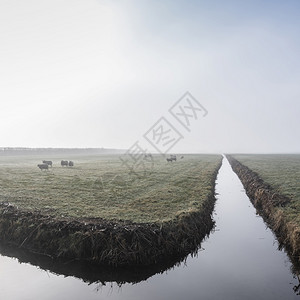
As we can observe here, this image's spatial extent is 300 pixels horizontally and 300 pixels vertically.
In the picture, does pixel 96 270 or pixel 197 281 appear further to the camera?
pixel 96 270

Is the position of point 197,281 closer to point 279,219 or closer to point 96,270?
point 96,270

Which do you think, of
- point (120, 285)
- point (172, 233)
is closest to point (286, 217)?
point (172, 233)

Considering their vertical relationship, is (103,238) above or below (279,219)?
below

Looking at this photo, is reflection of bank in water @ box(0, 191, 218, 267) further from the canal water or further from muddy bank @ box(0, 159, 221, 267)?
the canal water

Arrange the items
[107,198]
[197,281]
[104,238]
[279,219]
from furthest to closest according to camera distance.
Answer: [107,198] → [279,219] → [104,238] → [197,281]

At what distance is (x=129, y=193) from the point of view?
22.8 m

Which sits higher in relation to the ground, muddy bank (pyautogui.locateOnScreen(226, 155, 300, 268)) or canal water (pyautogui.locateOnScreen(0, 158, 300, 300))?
muddy bank (pyautogui.locateOnScreen(226, 155, 300, 268))

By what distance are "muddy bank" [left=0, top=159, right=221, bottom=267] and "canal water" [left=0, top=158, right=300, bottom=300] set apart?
0.99 meters

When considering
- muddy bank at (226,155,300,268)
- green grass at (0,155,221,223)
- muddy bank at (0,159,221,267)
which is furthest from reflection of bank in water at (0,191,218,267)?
muddy bank at (226,155,300,268)

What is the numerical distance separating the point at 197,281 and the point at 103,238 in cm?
514

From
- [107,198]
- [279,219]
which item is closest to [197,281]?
[279,219]

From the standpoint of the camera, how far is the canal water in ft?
34.4

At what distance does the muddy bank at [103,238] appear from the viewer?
40.8 ft

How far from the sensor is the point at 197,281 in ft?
37.4
